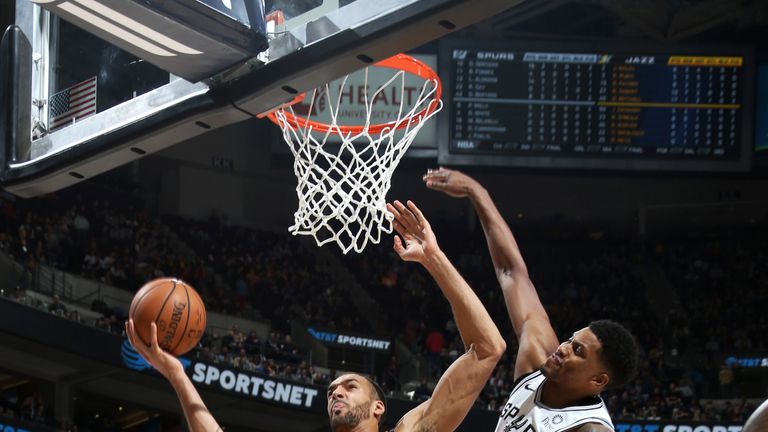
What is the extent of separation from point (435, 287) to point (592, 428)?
633 inches

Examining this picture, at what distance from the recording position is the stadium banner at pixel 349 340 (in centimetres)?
1670

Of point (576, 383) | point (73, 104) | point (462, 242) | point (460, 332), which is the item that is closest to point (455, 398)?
point (460, 332)

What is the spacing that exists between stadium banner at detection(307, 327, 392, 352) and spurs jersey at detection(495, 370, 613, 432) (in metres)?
13.6

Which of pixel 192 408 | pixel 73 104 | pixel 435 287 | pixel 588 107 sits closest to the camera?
pixel 192 408

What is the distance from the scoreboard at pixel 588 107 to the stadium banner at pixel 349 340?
3.19 m

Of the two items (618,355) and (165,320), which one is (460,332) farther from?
(165,320)

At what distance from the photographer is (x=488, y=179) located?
804 inches

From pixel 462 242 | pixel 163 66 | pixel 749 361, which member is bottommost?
pixel 749 361

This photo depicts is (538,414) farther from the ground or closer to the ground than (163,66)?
closer to the ground

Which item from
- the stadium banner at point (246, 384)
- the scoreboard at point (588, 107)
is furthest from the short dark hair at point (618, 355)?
the scoreboard at point (588, 107)

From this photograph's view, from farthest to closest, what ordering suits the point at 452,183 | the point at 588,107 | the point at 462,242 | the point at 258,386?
the point at 462,242
the point at 588,107
the point at 258,386
the point at 452,183

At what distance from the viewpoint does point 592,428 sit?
2.93 metres

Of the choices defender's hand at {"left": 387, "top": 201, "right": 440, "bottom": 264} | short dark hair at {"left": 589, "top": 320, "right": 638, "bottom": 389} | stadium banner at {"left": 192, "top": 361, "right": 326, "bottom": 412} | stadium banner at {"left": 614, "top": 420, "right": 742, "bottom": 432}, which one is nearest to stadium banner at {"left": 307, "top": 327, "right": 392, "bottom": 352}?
stadium banner at {"left": 192, "top": 361, "right": 326, "bottom": 412}

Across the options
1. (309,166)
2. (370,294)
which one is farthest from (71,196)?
(309,166)
